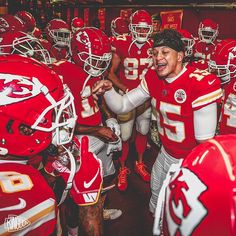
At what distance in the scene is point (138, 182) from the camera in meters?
3.96

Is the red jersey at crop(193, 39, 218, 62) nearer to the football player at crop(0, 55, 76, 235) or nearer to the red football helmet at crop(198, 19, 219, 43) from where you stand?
the red football helmet at crop(198, 19, 219, 43)

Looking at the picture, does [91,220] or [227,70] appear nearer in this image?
[91,220]

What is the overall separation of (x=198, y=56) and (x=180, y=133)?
375 cm

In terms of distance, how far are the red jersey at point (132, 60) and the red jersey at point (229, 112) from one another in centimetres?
175

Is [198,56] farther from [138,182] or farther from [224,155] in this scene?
[224,155]

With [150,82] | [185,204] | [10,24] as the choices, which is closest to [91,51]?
[150,82]

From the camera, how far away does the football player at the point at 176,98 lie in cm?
223

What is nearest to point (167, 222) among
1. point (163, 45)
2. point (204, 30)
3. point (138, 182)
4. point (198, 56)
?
point (163, 45)

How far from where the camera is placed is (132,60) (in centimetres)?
458

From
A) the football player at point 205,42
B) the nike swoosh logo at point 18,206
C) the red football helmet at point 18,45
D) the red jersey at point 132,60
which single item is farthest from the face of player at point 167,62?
the football player at point 205,42

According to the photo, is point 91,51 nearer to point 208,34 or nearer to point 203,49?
point 203,49

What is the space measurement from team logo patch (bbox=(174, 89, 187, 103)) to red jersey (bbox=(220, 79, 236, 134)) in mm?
884

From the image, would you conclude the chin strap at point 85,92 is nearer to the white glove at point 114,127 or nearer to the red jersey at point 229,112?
the white glove at point 114,127

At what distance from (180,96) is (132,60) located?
239 centimetres
